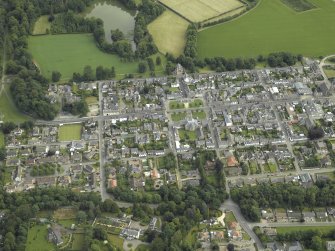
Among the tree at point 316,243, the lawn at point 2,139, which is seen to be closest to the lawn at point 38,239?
the lawn at point 2,139

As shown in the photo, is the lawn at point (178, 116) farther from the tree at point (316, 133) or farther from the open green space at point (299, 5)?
the open green space at point (299, 5)

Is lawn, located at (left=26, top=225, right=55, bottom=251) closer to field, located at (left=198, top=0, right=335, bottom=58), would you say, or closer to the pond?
field, located at (left=198, top=0, right=335, bottom=58)

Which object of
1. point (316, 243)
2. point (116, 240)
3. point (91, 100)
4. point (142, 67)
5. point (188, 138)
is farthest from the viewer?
point (142, 67)

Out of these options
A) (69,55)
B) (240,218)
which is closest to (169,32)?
(69,55)

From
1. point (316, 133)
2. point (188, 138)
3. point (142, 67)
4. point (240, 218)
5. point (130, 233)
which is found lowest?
point (130, 233)

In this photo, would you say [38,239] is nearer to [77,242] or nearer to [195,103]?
[77,242]

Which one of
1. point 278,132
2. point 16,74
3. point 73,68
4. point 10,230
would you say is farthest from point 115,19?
point 10,230

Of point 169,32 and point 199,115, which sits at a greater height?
point 169,32
